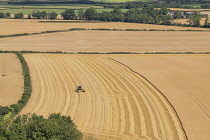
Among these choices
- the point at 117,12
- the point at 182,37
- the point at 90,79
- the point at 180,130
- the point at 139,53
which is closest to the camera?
the point at 180,130

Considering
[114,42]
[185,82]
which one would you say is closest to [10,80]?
[185,82]

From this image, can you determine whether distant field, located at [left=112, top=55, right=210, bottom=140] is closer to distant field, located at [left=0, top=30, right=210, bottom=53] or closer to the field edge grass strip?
distant field, located at [left=0, top=30, right=210, bottom=53]

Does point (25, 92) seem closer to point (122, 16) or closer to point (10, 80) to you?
point (10, 80)

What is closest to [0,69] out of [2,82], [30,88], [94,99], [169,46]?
[2,82]

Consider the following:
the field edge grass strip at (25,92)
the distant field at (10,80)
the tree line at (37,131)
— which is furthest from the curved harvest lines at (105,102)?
the tree line at (37,131)

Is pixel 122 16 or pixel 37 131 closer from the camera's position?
pixel 37 131

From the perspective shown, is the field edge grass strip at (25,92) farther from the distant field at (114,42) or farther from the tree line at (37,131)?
the distant field at (114,42)

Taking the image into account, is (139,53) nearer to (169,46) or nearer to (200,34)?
(169,46)

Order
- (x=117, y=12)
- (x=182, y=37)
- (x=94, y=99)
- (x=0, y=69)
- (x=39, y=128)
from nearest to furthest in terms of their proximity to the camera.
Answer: (x=39, y=128) → (x=94, y=99) → (x=0, y=69) → (x=182, y=37) → (x=117, y=12)
